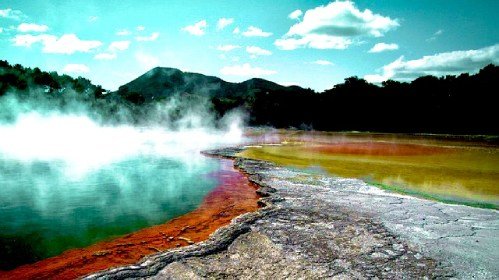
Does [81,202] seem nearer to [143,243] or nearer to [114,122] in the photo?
[143,243]

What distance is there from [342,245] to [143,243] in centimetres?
435

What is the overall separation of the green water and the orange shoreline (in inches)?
15.3

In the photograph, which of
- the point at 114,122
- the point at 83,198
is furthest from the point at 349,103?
the point at 83,198

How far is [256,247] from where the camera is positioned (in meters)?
6.62

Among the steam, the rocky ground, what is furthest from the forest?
the rocky ground

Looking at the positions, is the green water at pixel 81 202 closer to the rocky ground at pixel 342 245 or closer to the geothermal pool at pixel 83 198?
the geothermal pool at pixel 83 198

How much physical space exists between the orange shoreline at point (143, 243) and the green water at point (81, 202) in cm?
39

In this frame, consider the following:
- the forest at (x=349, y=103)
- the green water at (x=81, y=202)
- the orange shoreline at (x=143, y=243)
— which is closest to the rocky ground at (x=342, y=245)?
the orange shoreline at (x=143, y=243)

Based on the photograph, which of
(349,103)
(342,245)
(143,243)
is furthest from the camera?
(349,103)

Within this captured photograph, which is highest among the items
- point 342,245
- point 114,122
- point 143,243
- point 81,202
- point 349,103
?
point 349,103

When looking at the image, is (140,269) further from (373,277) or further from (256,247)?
(373,277)

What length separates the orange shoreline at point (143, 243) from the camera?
20.1ft

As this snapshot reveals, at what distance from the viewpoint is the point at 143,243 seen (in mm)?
7562

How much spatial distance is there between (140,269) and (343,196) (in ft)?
24.7
